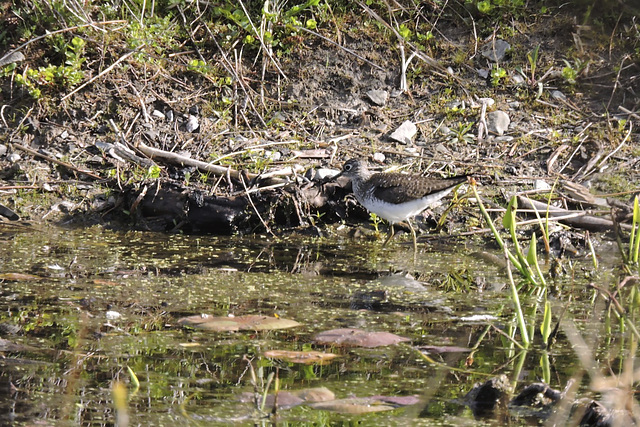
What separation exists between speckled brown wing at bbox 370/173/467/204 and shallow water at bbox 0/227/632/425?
0.43 meters

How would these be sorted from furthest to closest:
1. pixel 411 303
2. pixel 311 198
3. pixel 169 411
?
pixel 311 198 → pixel 411 303 → pixel 169 411

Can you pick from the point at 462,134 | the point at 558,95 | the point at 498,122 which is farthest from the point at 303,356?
the point at 558,95

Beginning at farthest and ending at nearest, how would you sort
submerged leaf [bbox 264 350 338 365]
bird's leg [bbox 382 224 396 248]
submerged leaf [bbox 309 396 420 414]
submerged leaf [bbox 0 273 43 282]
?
bird's leg [bbox 382 224 396 248] < submerged leaf [bbox 0 273 43 282] < submerged leaf [bbox 264 350 338 365] < submerged leaf [bbox 309 396 420 414]

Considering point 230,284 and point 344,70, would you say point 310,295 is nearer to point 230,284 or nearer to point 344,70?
point 230,284

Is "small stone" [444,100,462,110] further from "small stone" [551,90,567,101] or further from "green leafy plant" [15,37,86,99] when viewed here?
"green leafy plant" [15,37,86,99]

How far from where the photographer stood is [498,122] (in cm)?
779

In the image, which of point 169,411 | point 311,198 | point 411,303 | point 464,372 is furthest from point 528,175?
point 169,411

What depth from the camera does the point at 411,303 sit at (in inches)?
185

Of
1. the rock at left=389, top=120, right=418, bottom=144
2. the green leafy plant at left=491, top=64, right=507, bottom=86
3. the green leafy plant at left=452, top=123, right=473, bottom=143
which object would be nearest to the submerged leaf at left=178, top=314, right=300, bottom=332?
the rock at left=389, top=120, right=418, bottom=144

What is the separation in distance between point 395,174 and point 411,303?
2281 mm

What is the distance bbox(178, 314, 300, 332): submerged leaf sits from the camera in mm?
4004

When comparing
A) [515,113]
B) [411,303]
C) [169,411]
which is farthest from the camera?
[515,113]

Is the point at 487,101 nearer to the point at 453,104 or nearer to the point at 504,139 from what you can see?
the point at 453,104

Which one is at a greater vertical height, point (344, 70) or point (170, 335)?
point (344, 70)
